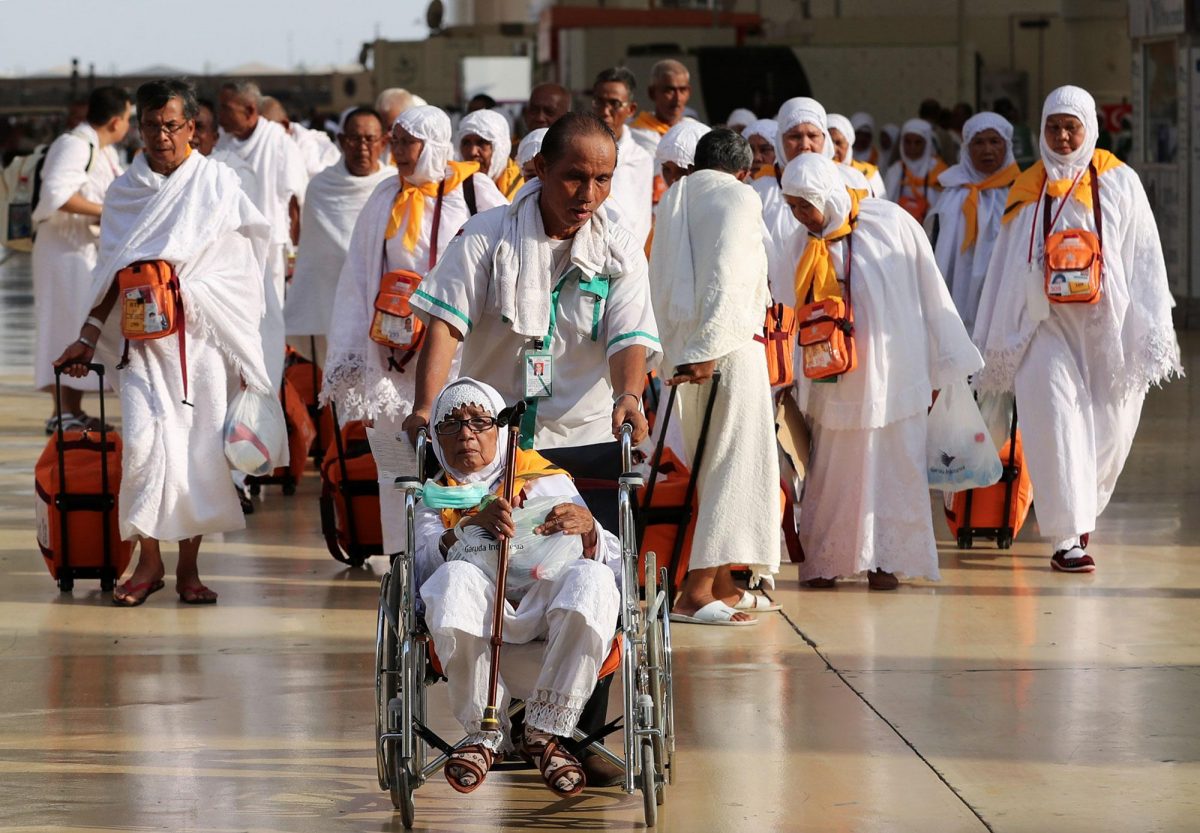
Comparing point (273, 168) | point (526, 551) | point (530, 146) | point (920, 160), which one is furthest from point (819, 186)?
point (920, 160)

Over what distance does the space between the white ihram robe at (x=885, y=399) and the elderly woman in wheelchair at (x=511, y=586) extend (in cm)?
314

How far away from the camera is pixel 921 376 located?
8227mm

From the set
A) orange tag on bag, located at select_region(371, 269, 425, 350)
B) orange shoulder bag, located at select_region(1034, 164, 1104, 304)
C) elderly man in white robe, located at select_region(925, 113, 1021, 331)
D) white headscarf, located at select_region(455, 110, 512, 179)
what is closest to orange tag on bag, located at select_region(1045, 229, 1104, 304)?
orange shoulder bag, located at select_region(1034, 164, 1104, 304)

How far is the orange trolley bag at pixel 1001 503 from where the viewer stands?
9.11 meters

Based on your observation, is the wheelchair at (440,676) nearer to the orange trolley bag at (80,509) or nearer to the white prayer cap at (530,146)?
the orange trolley bag at (80,509)

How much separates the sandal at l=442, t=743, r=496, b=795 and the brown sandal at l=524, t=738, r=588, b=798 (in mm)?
131

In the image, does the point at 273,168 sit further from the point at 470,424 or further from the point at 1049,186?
the point at 470,424

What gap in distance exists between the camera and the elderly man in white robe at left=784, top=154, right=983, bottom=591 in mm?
8180

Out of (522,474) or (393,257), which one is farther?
(393,257)

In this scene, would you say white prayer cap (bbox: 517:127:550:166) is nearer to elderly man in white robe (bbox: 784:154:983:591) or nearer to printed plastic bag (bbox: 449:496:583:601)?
elderly man in white robe (bbox: 784:154:983:591)

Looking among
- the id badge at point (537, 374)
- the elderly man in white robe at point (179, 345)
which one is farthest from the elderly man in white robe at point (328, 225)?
the id badge at point (537, 374)

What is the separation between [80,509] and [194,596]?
58 centimetres

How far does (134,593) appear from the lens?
8109mm

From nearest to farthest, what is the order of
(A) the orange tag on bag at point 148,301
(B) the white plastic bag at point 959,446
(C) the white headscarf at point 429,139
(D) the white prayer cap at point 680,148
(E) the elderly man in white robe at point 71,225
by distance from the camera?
(A) the orange tag on bag at point 148,301 < (B) the white plastic bag at point 959,446 < (C) the white headscarf at point 429,139 < (D) the white prayer cap at point 680,148 < (E) the elderly man in white robe at point 71,225
